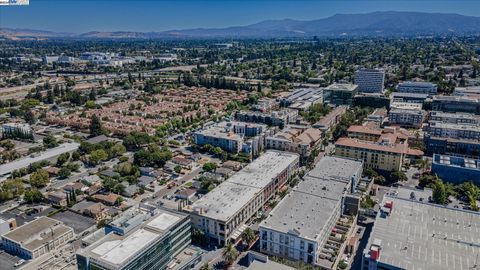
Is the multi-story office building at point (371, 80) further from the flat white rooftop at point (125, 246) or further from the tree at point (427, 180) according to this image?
the flat white rooftop at point (125, 246)

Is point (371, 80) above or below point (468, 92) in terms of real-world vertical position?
above

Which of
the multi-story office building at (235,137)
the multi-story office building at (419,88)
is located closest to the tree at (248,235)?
the multi-story office building at (235,137)

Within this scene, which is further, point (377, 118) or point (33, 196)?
point (377, 118)

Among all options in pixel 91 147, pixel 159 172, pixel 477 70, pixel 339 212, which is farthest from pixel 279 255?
pixel 477 70

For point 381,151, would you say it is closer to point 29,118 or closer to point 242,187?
point 242,187

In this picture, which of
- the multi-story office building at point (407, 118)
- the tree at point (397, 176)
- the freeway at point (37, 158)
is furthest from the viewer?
the multi-story office building at point (407, 118)

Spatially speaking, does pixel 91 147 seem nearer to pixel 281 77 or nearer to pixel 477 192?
pixel 477 192

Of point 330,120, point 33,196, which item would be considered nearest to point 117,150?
point 33,196
